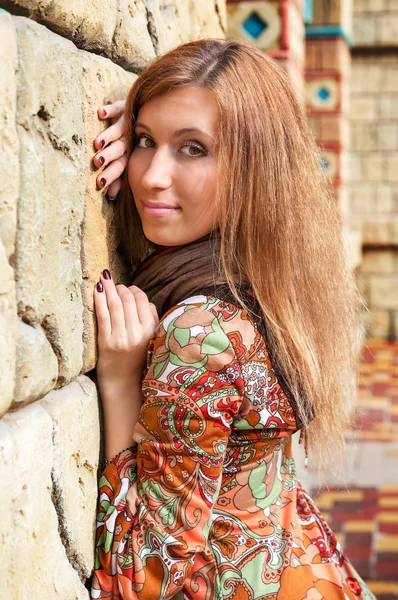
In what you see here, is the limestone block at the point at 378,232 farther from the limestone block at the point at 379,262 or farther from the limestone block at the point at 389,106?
the limestone block at the point at 389,106

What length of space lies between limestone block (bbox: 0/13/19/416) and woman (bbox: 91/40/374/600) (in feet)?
1.17

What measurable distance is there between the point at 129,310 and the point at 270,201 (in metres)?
0.30

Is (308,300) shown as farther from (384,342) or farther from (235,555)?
(384,342)

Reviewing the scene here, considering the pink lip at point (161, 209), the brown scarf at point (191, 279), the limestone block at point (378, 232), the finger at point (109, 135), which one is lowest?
the limestone block at point (378, 232)

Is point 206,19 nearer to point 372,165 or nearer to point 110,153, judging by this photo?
point 110,153

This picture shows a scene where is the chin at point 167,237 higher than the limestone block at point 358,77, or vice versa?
the limestone block at point 358,77

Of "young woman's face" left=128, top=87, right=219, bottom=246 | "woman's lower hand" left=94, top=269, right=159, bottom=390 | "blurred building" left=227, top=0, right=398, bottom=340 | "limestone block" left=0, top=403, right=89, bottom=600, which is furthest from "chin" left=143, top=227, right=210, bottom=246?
"blurred building" left=227, top=0, right=398, bottom=340

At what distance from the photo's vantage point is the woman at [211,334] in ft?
4.35

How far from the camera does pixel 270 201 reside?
4.83ft

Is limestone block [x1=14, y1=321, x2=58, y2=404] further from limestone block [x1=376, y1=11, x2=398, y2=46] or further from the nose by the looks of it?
limestone block [x1=376, y1=11, x2=398, y2=46]

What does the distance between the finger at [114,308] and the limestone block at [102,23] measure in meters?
0.39

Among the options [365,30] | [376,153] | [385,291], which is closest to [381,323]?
[385,291]

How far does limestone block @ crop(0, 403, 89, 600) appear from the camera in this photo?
1.03m

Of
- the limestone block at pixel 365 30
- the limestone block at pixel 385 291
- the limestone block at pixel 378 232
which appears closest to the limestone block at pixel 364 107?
the limestone block at pixel 365 30
